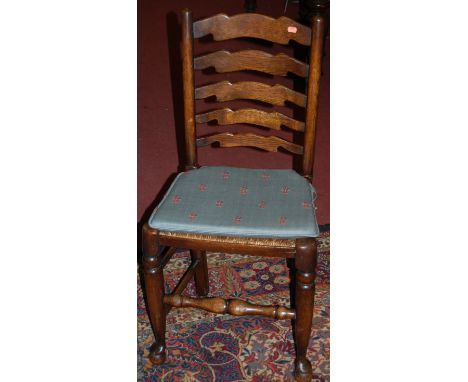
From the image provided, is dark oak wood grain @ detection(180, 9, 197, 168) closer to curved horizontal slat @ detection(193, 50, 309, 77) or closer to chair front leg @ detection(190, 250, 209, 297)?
curved horizontal slat @ detection(193, 50, 309, 77)

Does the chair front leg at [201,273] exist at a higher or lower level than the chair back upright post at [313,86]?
lower

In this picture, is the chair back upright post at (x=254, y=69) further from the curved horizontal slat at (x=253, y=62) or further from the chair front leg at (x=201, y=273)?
the chair front leg at (x=201, y=273)

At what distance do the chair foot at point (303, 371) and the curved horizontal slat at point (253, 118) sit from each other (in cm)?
79

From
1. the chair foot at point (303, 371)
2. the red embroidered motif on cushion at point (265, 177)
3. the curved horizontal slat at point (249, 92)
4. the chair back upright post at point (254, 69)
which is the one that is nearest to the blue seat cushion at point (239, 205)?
the red embroidered motif on cushion at point (265, 177)

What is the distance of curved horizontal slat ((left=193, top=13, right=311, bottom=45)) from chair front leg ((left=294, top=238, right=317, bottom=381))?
2.12 feet

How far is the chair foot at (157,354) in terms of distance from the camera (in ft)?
5.46

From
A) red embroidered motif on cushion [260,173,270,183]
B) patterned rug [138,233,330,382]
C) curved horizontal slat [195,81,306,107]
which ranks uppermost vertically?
curved horizontal slat [195,81,306,107]

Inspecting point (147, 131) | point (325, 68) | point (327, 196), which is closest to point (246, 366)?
point (327, 196)

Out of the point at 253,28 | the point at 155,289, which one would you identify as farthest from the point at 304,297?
the point at 253,28

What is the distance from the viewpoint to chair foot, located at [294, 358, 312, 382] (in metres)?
1.58

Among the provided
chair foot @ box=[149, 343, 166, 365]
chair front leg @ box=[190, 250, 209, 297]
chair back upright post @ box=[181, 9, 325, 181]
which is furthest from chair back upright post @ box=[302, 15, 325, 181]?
chair foot @ box=[149, 343, 166, 365]

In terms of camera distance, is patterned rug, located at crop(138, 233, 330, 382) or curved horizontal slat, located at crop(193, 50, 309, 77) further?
patterned rug, located at crop(138, 233, 330, 382)

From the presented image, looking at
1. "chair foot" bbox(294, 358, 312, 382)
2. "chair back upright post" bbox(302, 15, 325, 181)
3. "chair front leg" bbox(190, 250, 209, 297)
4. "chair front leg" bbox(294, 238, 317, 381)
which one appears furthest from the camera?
"chair front leg" bbox(190, 250, 209, 297)

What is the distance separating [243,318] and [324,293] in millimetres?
381
